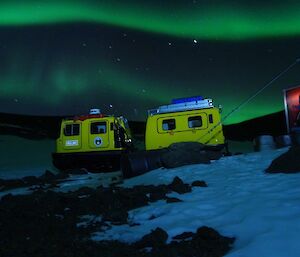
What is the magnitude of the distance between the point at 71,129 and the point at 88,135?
80cm

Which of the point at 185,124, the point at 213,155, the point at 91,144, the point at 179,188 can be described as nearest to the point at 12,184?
the point at 91,144

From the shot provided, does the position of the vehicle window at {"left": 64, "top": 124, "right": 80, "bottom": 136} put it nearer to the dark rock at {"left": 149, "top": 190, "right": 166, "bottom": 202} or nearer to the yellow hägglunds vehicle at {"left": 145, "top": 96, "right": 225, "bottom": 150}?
Result: the yellow hägglunds vehicle at {"left": 145, "top": 96, "right": 225, "bottom": 150}

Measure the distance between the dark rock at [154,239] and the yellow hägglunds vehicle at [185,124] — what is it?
30.8 feet

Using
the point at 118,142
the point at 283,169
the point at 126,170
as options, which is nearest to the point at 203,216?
the point at 283,169

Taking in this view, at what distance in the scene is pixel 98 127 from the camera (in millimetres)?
15719

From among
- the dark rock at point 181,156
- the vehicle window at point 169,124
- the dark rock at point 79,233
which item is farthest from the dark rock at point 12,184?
the vehicle window at point 169,124

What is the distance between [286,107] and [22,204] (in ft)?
49.3

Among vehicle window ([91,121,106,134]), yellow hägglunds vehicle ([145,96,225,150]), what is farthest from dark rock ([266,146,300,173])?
vehicle window ([91,121,106,134])

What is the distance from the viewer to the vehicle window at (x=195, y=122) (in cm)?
1384

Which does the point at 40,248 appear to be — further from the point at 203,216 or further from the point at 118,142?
the point at 118,142

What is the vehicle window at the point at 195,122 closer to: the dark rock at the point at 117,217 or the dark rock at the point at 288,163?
the dark rock at the point at 288,163

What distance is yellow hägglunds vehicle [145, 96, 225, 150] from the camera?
13.6 meters

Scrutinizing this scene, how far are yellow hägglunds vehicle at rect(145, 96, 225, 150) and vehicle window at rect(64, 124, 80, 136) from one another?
3.08 m

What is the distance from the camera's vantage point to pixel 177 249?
11.9 feet
